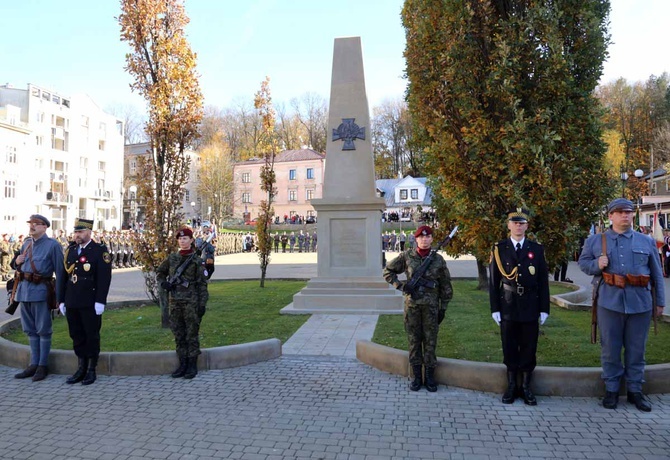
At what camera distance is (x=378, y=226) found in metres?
11.8

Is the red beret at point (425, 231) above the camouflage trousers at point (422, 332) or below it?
above

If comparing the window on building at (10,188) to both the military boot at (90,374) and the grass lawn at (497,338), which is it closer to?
the grass lawn at (497,338)

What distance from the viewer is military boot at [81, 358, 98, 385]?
6.17 metres

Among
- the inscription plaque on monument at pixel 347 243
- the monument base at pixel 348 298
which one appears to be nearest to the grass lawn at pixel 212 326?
the monument base at pixel 348 298

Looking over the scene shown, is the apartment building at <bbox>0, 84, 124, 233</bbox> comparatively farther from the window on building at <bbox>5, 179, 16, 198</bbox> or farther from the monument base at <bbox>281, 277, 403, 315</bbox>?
the monument base at <bbox>281, 277, 403, 315</bbox>

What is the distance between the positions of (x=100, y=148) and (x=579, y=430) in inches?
2511

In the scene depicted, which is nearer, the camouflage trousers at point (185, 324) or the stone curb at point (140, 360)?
the camouflage trousers at point (185, 324)

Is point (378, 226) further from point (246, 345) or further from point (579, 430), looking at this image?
point (579, 430)

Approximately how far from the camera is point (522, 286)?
545 cm

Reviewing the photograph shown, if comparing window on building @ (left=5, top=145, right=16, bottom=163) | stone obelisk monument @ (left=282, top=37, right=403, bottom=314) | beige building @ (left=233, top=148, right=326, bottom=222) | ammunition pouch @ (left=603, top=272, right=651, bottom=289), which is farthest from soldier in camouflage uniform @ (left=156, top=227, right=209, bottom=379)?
beige building @ (left=233, top=148, right=326, bottom=222)

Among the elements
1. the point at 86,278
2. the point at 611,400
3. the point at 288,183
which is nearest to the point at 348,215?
the point at 86,278

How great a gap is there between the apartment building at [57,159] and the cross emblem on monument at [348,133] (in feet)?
132

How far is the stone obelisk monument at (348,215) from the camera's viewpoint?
11.3 metres

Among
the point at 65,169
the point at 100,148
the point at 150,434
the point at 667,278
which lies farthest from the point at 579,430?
the point at 100,148
